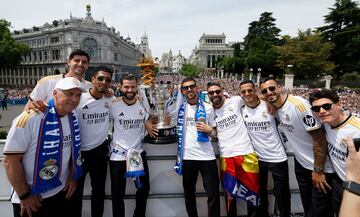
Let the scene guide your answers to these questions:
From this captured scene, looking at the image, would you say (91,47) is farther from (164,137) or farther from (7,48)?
(164,137)

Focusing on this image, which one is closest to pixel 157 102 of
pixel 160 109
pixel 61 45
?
pixel 160 109

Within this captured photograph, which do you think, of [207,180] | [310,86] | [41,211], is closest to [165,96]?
[207,180]

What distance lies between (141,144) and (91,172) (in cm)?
66

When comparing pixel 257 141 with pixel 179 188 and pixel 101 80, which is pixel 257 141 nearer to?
pixel 179 188

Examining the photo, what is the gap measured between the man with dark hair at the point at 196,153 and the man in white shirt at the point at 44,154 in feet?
4.02

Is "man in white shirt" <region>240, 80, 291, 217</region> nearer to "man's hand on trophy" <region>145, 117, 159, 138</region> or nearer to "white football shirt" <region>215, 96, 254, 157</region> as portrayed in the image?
"white football shirt" <region>215, 96, 254, 157</region>

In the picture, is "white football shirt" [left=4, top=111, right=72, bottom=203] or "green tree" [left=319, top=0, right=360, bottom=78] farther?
"green tree" [left=319, top=0, right=360, bottom=78]

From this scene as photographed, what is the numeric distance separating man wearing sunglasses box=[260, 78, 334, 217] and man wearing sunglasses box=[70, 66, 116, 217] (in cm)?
189

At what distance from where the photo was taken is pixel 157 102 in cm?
416

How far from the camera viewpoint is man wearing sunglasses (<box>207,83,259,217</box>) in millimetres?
2953

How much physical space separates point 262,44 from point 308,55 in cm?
1533

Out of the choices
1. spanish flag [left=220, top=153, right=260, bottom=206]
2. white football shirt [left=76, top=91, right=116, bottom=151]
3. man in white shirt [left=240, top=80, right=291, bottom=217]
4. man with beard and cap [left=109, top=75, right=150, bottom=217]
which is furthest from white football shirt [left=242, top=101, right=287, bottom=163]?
white football shirt [left=76, top=91, right=116, bottom=151]

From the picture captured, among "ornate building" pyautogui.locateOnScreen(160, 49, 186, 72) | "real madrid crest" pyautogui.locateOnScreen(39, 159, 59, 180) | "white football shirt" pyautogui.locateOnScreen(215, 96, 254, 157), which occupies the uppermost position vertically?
"ornate building" pyautogui.locateOnScreen(160, 49, 186, 72)

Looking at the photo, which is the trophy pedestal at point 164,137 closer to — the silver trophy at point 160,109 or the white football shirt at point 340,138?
the silver trophy at point 160,109
